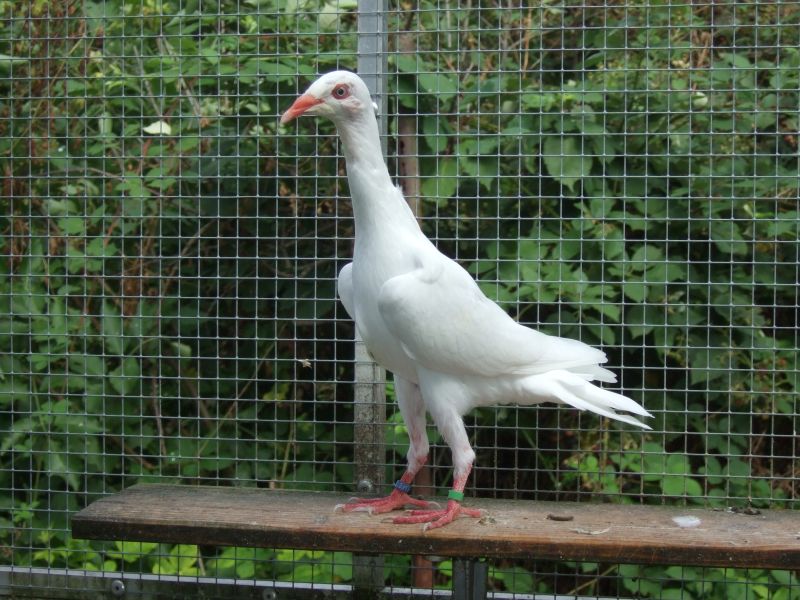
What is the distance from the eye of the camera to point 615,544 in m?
2.43

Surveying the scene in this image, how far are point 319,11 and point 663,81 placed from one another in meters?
1.23

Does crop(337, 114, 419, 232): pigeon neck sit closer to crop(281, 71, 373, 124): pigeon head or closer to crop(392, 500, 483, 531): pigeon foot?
crop(281, 71, 373, 124): pigeon head

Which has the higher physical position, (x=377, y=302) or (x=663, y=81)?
(x=663, y=81)

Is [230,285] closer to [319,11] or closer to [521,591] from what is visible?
[319,11]

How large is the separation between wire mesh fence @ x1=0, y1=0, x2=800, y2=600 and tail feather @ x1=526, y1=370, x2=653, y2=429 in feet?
1.26

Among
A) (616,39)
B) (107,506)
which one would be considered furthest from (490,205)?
(107,506)

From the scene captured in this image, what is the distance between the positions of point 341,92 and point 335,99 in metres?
0.02

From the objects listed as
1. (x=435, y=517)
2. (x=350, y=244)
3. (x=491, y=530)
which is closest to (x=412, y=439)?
(x=435, y=517)

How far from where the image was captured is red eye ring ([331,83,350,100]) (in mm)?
2555

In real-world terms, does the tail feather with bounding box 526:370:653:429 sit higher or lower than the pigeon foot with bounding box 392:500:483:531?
higher

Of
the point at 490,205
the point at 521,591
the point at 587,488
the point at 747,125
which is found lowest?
the point at 521,591

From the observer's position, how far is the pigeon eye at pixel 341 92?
2555 millimetres

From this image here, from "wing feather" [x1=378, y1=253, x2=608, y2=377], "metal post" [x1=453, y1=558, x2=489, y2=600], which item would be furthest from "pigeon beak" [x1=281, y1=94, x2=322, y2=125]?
"metal post" [x1=453, y1=558, x2=489, y2=600]

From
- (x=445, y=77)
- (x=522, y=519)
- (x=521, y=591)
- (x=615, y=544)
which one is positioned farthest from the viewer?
(x=521, y=591)
